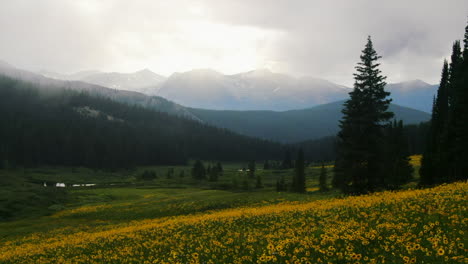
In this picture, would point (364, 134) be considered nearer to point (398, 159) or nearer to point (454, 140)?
point (454, 140)

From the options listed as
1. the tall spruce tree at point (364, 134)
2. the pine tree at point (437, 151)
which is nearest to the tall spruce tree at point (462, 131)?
the pine tree at point (437, 151)

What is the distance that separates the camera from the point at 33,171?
154 meters

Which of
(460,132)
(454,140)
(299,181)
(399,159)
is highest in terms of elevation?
(460,132)

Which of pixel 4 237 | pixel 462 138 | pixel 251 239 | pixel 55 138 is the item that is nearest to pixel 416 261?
pixel 251 239

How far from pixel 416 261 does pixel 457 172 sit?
38415 millimetres

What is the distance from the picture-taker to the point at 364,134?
37219mm

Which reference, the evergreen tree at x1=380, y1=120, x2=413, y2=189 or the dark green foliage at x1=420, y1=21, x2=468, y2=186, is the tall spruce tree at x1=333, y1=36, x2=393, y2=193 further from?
the evergreen tree at x1=380, y1=120, x2=413, y2=189

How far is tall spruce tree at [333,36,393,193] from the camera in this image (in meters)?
36.5

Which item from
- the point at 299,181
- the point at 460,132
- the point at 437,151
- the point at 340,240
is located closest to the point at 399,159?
the point at 437,151

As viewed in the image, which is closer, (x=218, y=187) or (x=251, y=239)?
(x=251, y=239)

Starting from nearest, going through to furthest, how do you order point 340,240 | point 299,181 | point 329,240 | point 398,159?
1. point 329,240
2. point 340,240
3. point 398,159
4. point 299,181

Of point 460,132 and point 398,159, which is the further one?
point 398,159

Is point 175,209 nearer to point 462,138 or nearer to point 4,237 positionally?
point 4,237

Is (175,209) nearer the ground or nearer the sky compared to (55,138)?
nearer the ground
